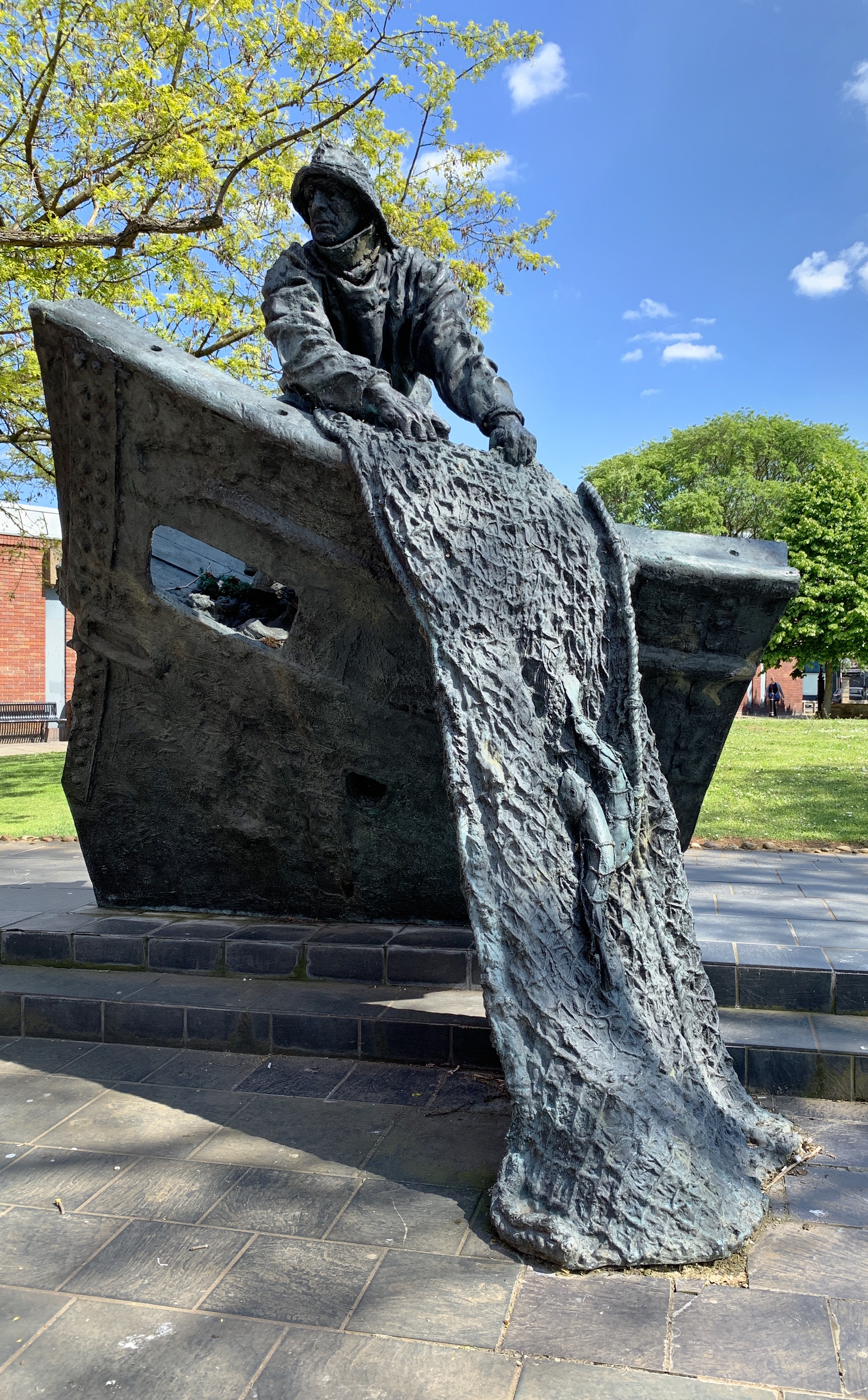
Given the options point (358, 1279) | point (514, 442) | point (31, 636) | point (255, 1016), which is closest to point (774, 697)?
point (31, 636)

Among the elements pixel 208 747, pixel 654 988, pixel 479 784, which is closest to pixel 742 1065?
pixel 654 988

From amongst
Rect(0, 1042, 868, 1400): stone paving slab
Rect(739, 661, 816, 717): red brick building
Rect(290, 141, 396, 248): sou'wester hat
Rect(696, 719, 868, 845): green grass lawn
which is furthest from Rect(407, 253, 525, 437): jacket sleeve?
Rect(739, 661, 816, 717): red brick building

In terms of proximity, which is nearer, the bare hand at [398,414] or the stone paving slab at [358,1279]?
the stone paving slab at [358,1279]

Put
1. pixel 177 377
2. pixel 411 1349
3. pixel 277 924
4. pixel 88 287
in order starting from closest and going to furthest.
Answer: pixel 411 1349 → pixel 177 377 → pixel 277 924 → pixel 88 287

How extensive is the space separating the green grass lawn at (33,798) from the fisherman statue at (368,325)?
18.0ft

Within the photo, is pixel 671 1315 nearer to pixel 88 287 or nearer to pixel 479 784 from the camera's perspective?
pixel 479 784

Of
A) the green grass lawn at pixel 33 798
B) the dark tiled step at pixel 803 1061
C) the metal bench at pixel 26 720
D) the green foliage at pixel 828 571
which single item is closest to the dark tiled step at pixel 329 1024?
the dark tiled step at pixel 803 1061

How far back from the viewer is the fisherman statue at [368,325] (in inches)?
130

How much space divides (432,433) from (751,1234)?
242cm

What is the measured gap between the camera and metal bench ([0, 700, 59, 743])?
17.3 m

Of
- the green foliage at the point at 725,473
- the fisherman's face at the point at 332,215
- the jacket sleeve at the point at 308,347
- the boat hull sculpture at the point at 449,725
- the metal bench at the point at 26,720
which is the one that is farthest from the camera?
the green foliage at the point at 725,473

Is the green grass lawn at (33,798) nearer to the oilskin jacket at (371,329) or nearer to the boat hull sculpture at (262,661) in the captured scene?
the boat hull sculpture at (262,661)

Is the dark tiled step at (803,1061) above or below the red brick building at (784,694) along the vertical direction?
below

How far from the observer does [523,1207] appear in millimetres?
2266
